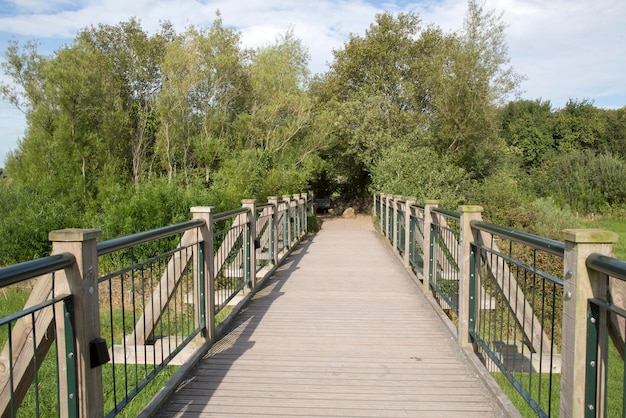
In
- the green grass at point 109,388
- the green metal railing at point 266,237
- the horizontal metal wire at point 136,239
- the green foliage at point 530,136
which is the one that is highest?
the green foliage at point 530,136

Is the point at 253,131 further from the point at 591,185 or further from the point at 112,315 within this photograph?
the point at 591,185

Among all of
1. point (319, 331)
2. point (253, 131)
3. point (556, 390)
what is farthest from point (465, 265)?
point (253, 131)

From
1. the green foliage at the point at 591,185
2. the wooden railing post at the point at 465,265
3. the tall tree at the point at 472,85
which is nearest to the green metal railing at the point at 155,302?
the wooden railing post at the point at 465,265

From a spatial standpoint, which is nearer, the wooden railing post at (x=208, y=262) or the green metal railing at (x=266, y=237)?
the wooden railing post at (x=208, y=262)

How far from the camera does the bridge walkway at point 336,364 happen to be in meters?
3.17

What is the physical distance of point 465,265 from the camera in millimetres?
4102

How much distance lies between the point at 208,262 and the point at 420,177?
1221cm

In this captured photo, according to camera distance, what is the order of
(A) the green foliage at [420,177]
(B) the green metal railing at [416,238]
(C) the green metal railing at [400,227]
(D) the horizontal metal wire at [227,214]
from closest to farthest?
(D) the horizontal metal wire at [227,214] → (B) the green metal railing at [416,238] → (C) the green metal railing at [400,227] → (A) the green foliage at [420,177]

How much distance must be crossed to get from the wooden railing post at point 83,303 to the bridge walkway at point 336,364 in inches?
35.5

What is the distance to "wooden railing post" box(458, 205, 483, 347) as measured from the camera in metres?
4.02

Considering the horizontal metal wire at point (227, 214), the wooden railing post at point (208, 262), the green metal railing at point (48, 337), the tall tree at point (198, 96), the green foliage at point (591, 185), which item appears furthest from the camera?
the green foliage at point (591, 185)

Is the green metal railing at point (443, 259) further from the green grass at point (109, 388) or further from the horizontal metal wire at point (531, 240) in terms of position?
the green grass at point (109, 388)

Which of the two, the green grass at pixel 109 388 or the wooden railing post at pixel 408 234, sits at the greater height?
the wooden railing post at pixel 408 234

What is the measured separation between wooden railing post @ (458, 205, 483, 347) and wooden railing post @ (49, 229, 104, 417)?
2902 millimetres
